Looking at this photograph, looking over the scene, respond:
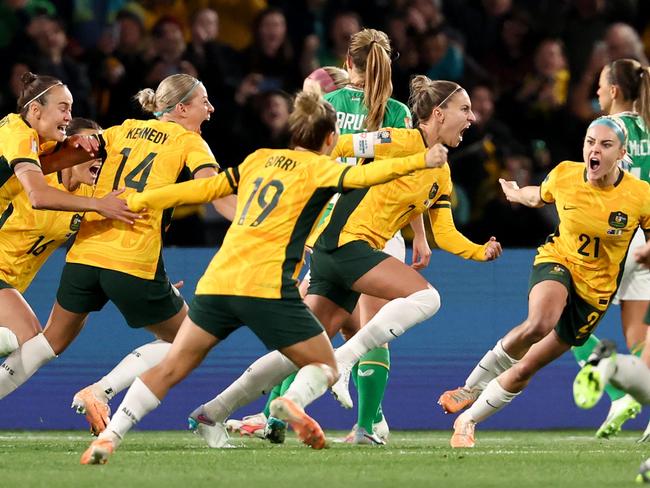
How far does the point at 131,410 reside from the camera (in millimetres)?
6629

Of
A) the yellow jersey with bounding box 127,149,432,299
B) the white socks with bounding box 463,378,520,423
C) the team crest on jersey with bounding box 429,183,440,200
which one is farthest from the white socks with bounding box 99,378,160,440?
the team crest on jersey with bounding box 429,183,440,200

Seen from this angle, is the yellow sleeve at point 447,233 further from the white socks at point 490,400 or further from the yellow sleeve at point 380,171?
the yellow sleeve at point 380,171

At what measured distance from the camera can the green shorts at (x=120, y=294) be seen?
25.3 feet

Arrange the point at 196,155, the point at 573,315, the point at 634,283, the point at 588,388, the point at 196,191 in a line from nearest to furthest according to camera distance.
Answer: the point at 588,388, the point at 196,191, the point at 196,155, the point at 573,315, the point at 634,283

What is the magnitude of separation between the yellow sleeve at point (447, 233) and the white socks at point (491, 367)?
1.87ft

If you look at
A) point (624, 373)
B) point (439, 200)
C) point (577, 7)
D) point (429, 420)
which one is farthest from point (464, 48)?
point (624, 373)

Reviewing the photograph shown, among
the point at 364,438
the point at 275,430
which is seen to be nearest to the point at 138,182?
the point at 275,430

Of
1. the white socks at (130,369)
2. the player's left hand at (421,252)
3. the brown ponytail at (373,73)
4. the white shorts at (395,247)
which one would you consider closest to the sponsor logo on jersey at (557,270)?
the player's left hand at (421,252)

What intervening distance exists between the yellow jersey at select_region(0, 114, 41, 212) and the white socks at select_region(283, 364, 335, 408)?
210 cm

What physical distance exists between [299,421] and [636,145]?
343 centimetres

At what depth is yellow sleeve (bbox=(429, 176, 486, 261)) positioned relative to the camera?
8.34 meters

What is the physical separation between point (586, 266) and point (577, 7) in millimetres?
6844

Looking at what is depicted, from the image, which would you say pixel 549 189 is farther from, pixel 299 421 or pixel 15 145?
pixel 15 145

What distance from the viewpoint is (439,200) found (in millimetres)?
8484
